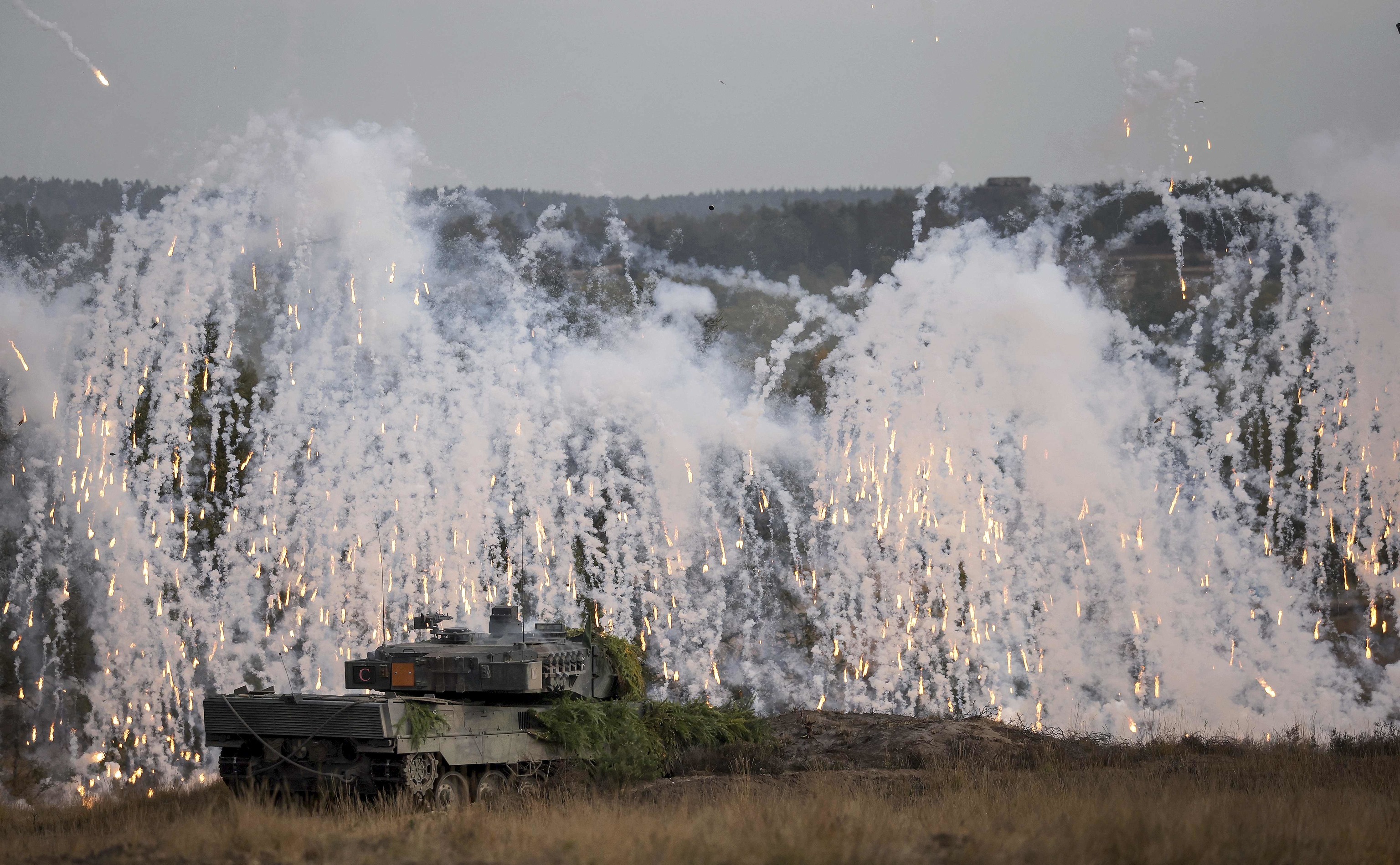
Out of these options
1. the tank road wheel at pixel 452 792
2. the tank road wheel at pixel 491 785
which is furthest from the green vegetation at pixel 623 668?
the tank road wheel at pixel 452 792

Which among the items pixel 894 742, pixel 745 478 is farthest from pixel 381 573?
pixel 894 742

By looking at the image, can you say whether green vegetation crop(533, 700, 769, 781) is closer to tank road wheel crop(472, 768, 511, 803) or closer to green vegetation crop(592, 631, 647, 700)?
green vegetation crop(592, 631, 647, 700)

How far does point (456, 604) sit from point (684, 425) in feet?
35.9

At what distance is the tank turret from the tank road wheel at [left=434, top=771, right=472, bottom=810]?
4.20 ft

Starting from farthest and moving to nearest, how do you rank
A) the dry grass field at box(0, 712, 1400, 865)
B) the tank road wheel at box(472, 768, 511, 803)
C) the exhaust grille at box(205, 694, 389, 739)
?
the tank road wheel at box(472, 768, 511, 803) < the exhaust grille at box(205, 694, 389, 739) < the dry grass field at box(0, 712, 1400, 865)

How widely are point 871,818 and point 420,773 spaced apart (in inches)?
268

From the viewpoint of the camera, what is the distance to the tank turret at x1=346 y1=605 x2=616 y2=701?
61.6 feet

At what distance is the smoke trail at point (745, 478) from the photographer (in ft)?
151

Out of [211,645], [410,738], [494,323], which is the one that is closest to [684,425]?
[494,323]

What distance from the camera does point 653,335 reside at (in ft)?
171

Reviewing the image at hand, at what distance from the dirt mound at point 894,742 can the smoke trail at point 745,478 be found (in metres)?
22.0

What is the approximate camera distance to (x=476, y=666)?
739 inches

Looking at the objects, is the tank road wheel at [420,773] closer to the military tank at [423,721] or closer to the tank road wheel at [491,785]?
the military tank at [423,721]

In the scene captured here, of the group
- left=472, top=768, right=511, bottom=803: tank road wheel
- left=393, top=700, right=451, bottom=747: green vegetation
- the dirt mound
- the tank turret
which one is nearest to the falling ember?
the tank turret
